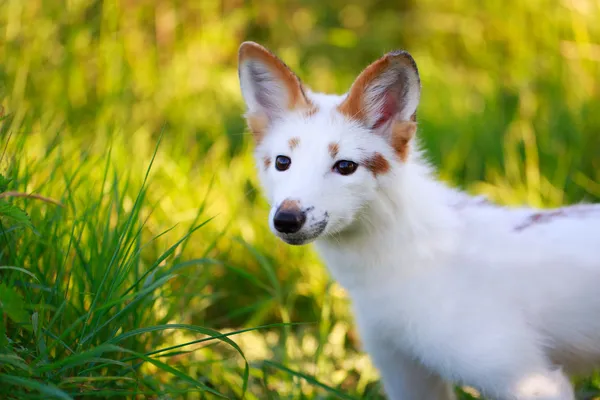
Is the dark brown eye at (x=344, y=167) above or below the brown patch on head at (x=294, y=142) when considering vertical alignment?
below

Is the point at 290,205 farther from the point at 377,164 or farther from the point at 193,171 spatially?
the point at 193,171

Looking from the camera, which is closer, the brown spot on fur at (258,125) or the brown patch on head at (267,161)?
the brown patch on head at (267,161)

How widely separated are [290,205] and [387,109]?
2.00 ft

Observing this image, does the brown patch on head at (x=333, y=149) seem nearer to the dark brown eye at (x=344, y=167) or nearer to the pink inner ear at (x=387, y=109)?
the dark brown eye at (x=344, y=167)

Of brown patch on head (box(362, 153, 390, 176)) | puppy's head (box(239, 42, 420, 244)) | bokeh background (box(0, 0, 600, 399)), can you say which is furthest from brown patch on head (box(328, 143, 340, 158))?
bokeh background (box(0, 0, 600, 399))

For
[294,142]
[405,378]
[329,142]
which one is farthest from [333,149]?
[405,378]

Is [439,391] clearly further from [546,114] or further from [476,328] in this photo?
[546,114]

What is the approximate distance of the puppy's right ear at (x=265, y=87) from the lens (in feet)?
8.39

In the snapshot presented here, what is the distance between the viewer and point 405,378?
263 cm

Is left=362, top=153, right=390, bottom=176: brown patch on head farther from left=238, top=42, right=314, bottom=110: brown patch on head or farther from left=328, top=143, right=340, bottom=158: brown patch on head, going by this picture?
left=238, top=42, right=314, bottom=110: brown patch on head

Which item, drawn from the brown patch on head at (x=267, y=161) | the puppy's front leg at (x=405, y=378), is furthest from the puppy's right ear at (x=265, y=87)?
the puppy's front leg at (x=405, y=378)

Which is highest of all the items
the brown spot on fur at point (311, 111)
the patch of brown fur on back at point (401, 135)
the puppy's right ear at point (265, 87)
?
the puppy's right ear at point (265, 87)

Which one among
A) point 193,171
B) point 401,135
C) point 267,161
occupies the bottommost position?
point 193,171

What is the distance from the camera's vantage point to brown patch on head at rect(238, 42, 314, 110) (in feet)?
8.36
